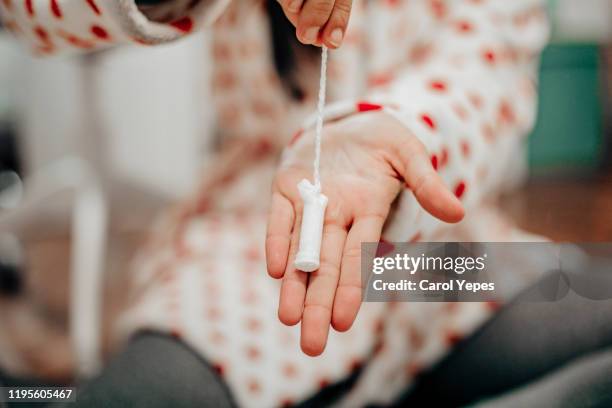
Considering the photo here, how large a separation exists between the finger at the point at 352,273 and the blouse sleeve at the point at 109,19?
0.42 ft

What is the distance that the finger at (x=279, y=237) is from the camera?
27 cm

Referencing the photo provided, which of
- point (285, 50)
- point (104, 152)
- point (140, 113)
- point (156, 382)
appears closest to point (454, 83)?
point (285, 50)

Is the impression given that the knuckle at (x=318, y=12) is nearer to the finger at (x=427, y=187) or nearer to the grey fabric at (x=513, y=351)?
the finger at (x=427, y=187)

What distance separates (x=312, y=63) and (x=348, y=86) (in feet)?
0.16

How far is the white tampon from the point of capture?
0.26 meters

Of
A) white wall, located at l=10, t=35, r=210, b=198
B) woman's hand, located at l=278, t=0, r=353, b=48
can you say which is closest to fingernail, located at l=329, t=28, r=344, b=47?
woman's hand, located at l=278, t=0, r=353, b=48

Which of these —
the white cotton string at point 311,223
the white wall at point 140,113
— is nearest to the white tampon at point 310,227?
the white cotton string at point 311,223

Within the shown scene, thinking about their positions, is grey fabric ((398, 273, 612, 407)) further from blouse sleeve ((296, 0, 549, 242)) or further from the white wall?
the white wall

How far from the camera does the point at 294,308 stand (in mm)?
258

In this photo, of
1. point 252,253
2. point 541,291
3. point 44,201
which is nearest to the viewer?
point 541,291

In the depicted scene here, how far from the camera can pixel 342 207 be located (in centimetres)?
28

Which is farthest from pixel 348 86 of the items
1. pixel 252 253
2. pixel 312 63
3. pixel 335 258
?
pixel 335 258

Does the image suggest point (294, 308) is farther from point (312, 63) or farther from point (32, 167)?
point (32, 167)

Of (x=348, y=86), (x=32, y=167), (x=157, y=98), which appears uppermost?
(x=348, y=86)
